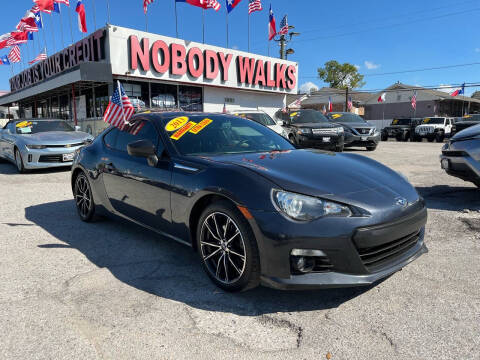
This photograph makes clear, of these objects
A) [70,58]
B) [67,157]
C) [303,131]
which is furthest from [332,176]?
[70,58]

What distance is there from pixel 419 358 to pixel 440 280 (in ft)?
3.67

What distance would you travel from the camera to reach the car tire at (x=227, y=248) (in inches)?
96.4

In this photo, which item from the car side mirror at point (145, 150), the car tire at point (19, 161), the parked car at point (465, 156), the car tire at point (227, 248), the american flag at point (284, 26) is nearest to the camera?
the car tire at point (227, 248)

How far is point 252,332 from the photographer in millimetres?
2229

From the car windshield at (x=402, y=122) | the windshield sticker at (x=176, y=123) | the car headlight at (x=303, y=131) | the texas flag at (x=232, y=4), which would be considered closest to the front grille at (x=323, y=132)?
the car headlight at (x=303, y=131)

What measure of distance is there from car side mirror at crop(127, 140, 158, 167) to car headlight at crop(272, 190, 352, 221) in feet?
4.42

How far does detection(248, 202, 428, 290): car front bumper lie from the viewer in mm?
2252

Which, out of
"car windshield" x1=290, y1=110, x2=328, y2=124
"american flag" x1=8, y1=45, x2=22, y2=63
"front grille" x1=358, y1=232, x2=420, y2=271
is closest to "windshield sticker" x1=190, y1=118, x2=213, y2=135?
"front grille" x1=358, y1=232, x2=420, y2=271

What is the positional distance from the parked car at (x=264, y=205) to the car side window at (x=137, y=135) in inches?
0.9

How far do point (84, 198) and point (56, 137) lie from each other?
5.37 meters

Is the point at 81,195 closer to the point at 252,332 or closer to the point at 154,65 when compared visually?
the point at 252,332

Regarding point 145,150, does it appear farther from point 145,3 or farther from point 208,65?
point 145,3

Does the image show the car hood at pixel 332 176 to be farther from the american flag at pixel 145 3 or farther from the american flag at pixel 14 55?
the american flag at pixel 14 55

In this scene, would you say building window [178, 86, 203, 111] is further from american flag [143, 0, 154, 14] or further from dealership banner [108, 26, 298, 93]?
american flag [143, 0, 154, 14]
